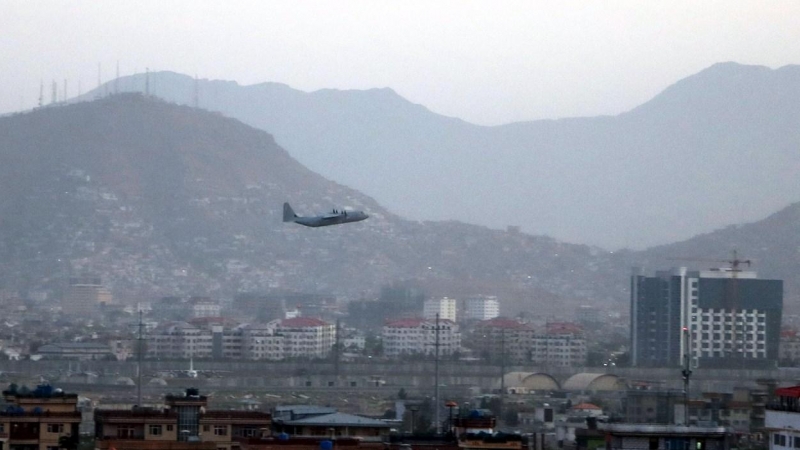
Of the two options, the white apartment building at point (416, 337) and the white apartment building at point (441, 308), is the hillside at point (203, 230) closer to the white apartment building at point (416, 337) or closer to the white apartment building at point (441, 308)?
the white apartment building at point (441, 308)

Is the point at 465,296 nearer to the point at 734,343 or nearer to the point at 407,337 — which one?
the point at 407,337

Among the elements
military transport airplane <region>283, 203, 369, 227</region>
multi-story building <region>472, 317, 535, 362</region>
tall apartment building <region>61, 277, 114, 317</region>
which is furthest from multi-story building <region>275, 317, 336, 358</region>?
military transport airplane <region>283, 203, 369, 227</region>

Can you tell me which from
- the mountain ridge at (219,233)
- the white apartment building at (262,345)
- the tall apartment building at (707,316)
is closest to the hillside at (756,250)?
the mountain ridge at (219,233)

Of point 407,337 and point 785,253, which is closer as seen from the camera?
point 407,337

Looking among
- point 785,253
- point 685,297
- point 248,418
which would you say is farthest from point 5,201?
point 248,418

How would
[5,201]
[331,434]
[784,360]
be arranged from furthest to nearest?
[5,201] → [784,360] → [331,434]

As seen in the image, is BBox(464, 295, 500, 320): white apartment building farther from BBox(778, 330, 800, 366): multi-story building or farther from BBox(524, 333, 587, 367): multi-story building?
BBox(778, 330, 800, 366): multi-story building

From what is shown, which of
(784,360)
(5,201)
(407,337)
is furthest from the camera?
(5,201)
